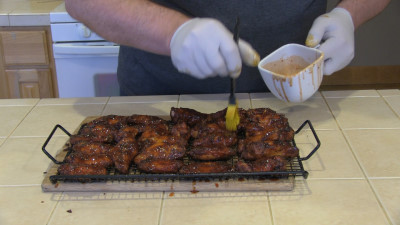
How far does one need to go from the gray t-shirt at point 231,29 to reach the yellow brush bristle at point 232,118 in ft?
1.40

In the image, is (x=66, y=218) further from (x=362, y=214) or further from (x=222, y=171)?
(x=362, y=214)

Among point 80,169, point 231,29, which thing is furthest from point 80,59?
point 80,169

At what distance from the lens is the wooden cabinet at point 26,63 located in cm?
275

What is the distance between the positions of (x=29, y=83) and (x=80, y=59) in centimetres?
41

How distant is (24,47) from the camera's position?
9.12ft

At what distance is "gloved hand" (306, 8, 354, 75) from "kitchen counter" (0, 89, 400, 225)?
20 cm

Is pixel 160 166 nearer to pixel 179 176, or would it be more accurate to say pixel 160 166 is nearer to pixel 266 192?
pixel 179 176

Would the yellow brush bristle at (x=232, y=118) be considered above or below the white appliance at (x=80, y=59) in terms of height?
below

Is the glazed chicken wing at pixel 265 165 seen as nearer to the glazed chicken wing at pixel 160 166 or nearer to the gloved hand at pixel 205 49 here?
the glazed chicken wing at pixel 160 166

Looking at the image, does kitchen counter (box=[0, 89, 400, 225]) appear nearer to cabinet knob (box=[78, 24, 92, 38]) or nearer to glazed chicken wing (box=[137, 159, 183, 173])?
glazed chicken wing (box=[137, 159, 183, 173])

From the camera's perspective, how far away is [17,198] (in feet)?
4.04

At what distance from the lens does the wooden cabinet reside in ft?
9.03

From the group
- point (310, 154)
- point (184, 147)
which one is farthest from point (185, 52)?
point (310, 154)

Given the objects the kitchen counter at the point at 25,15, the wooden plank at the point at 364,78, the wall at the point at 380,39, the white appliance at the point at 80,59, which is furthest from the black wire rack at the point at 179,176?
the wooden plank at the point at 364,78
